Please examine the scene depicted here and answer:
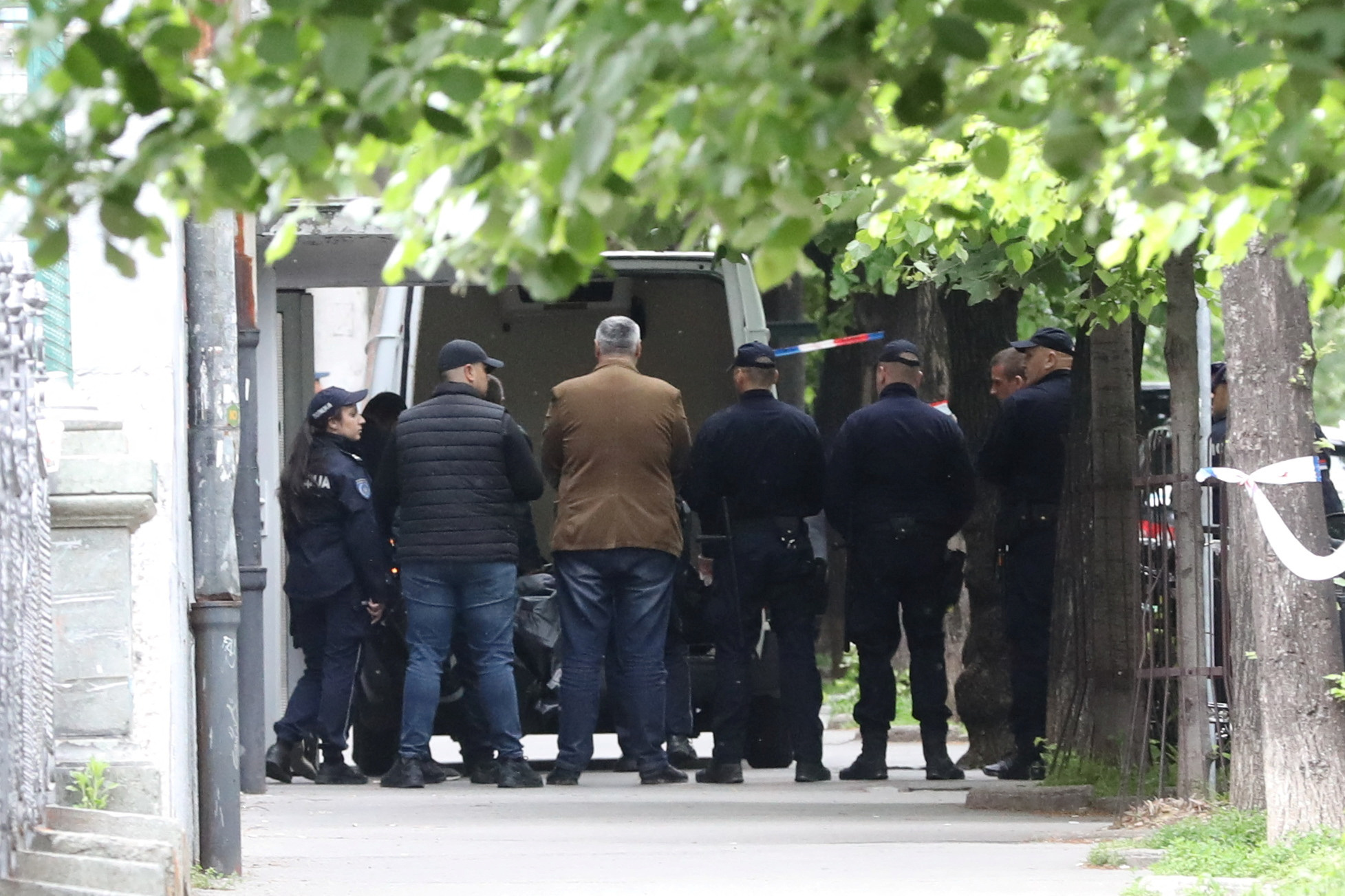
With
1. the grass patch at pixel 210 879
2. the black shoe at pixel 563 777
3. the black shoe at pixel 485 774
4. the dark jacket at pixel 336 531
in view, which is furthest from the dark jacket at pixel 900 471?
the grass patch at pixel 210 879

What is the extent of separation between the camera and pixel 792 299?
1825 centimetres

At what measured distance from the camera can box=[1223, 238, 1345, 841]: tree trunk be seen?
6688 millimetres

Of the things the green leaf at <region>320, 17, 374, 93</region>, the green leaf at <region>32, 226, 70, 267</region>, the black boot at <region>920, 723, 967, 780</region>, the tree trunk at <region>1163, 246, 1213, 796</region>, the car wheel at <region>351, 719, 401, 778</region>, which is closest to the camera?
the green leaf at <region>320, 17, 374, 93</region>

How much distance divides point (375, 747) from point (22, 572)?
5774 millimetres

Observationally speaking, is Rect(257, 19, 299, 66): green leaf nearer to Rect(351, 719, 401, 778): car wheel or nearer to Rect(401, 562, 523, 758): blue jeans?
Rect(401, 562, 523, 758): blue jeans

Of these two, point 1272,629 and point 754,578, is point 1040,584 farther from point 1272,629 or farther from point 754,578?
point 1272,629

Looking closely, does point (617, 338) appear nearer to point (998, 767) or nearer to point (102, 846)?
point (998, 767)

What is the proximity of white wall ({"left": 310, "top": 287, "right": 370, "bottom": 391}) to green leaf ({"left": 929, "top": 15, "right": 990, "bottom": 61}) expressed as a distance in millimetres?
22641

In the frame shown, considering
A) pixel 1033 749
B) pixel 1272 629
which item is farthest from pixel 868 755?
pixel 1272 629

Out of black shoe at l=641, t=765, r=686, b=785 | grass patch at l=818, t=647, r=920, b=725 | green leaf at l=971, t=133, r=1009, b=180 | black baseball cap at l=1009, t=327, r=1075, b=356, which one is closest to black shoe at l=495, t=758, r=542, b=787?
black shoe at l=641, t=765, r=686, b=785

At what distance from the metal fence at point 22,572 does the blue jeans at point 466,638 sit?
14.0 feet

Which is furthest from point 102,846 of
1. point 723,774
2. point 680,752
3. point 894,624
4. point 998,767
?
point 680,752

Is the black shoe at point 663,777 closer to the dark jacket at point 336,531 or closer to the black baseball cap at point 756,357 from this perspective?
the dark jacket at point 336,531

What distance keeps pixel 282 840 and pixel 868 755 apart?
3373mm
